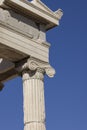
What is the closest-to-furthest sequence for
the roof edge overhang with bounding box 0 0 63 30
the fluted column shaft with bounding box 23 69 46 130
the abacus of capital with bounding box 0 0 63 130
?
the fluted column shaft with bounding box 23 69 46 130
the abacus of capital with bounding box 0 0 63 130
the roof edge overhang with bounding box 0 0 63 30

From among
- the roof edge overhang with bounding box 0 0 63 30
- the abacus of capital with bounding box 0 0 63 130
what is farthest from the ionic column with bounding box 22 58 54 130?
the roof edge overhang with bounding box 0 0 63 30

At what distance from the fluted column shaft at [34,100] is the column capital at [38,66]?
0.34 m

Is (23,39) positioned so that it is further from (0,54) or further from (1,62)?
(1,62)

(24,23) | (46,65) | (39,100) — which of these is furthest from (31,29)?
(39,100)

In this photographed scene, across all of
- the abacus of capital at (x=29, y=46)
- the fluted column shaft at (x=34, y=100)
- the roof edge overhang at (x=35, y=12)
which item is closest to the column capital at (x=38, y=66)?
the abacus of capital at (x=29, y=46)

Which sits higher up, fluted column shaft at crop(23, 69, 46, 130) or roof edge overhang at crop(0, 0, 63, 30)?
roof edge overhang at crop(0, 0, 63, 30)

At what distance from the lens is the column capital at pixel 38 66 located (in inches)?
1484

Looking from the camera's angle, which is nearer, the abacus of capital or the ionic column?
the ionic column

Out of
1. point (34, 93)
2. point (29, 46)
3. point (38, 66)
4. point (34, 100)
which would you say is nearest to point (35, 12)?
point (29, 46)

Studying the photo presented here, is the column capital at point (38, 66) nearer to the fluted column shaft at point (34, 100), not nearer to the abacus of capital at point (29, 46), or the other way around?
the abacus of capital at point (29, 46)

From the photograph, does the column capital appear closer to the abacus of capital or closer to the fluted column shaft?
the abacus of capital

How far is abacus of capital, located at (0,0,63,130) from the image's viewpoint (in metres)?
36.6

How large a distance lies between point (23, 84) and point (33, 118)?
3.26 metres

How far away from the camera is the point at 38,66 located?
3819 cm
